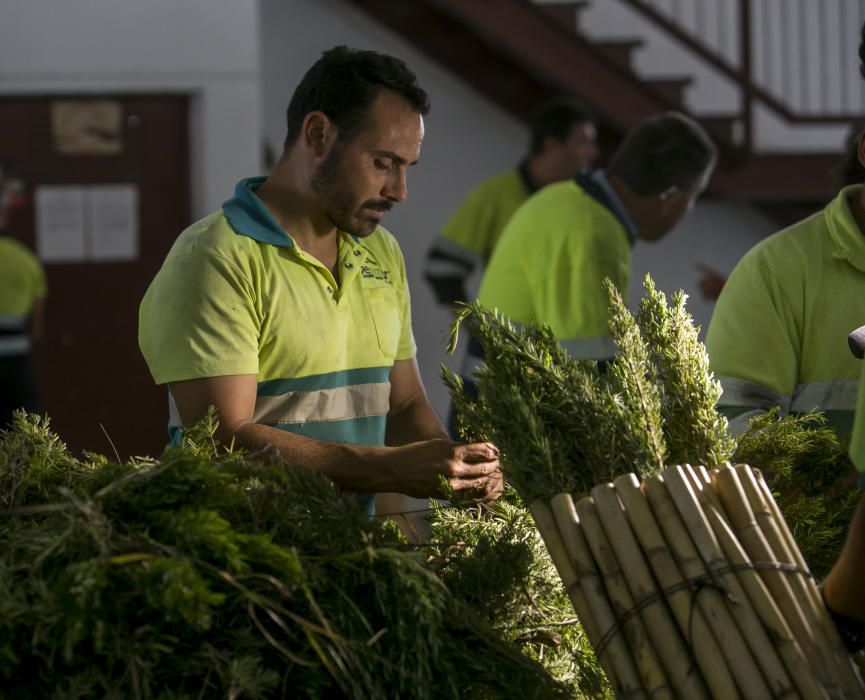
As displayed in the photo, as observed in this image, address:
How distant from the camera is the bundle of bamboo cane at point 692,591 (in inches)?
62.1

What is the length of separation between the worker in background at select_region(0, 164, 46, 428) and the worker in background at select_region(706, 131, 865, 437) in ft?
13.2

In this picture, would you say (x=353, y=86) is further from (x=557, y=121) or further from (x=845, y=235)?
(x=557, y=121)

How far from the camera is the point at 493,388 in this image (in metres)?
1.82

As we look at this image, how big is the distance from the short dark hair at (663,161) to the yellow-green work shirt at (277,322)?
5.82ft

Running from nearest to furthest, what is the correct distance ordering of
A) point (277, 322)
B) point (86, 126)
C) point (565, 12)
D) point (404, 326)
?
point (277, 322) < point (404, 326) < point (86, 126) < point (565, 12)

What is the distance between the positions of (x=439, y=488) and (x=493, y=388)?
0.24m

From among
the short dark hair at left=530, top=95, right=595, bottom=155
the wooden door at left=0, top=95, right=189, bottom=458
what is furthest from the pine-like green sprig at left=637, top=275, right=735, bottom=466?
the wooden door at left=0, top=95, right=189, bottom=458

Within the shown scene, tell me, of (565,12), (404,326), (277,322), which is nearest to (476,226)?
(565,12)

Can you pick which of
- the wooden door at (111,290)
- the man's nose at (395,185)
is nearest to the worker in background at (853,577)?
the man's nose at (395,185)

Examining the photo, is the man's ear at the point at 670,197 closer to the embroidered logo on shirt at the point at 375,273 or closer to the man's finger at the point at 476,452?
the embroidered logo on shirt at the point at 375,273

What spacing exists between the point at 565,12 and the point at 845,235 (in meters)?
5.44

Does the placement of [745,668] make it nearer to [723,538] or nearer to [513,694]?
[723,538]

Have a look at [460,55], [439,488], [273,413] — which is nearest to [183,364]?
[273,413]

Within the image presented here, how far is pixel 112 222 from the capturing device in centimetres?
677
